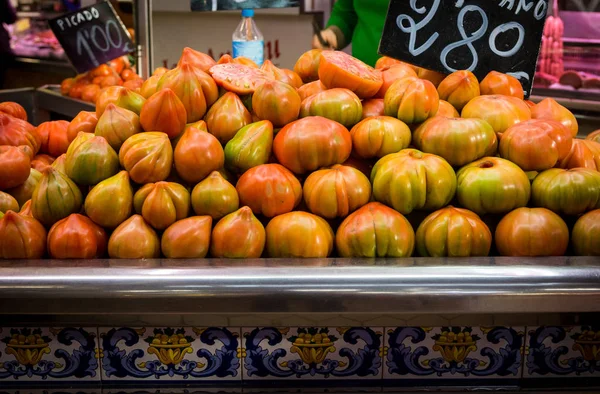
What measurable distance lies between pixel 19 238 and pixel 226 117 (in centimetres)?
53

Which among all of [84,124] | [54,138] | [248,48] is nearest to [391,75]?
[84,124]

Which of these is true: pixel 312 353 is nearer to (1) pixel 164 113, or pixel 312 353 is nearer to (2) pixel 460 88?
(1) pixel 164 113

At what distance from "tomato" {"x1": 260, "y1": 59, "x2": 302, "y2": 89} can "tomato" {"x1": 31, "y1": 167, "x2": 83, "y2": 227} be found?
61cm

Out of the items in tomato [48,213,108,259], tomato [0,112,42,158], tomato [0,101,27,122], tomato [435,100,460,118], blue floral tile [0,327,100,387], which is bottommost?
blue floral tile [0,327,100,387]

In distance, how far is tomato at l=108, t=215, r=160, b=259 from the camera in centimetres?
128

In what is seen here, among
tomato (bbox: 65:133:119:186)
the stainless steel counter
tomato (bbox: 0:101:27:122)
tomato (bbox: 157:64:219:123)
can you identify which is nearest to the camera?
the stainless steel counter

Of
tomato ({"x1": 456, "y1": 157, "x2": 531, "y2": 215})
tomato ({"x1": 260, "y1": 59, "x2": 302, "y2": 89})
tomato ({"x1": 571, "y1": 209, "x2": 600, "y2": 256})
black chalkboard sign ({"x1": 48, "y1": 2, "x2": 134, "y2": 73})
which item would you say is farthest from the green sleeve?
tomato ({"x1": 571, "y1": 209, "x2": 600, "y2": 256})

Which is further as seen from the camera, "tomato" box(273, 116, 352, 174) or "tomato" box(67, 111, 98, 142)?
"tomato" box(67, 111, 98, 142)

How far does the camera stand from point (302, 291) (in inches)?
44.9

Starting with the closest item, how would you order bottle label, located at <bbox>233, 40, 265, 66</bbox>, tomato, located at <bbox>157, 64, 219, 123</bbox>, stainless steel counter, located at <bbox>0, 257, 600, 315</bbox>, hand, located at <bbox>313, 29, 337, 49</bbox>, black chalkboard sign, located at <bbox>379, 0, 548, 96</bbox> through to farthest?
stainless steel counter, located at <bbox>0, 257, 600, 315</bbox>, tomato, located at <bbox>157, 64, 219, 123</bbox>, black chalkboard sign, located at <bbox>379, 0, 548, 96</bbox>, bottle label, located at <bbox>233, 40, 265, 66</bbox>, hand, located at <bbox>313, 29, 337, 49</bbox>

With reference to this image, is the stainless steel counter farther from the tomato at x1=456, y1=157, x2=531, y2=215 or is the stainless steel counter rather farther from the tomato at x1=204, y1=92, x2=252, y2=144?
the tomato at x1=204, y1=92, x2=252, y2=144

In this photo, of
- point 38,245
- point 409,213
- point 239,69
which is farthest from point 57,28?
point 409,213

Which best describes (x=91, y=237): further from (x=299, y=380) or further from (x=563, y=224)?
(x=563, y=224)

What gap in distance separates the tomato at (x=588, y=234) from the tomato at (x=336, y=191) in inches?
17.6
